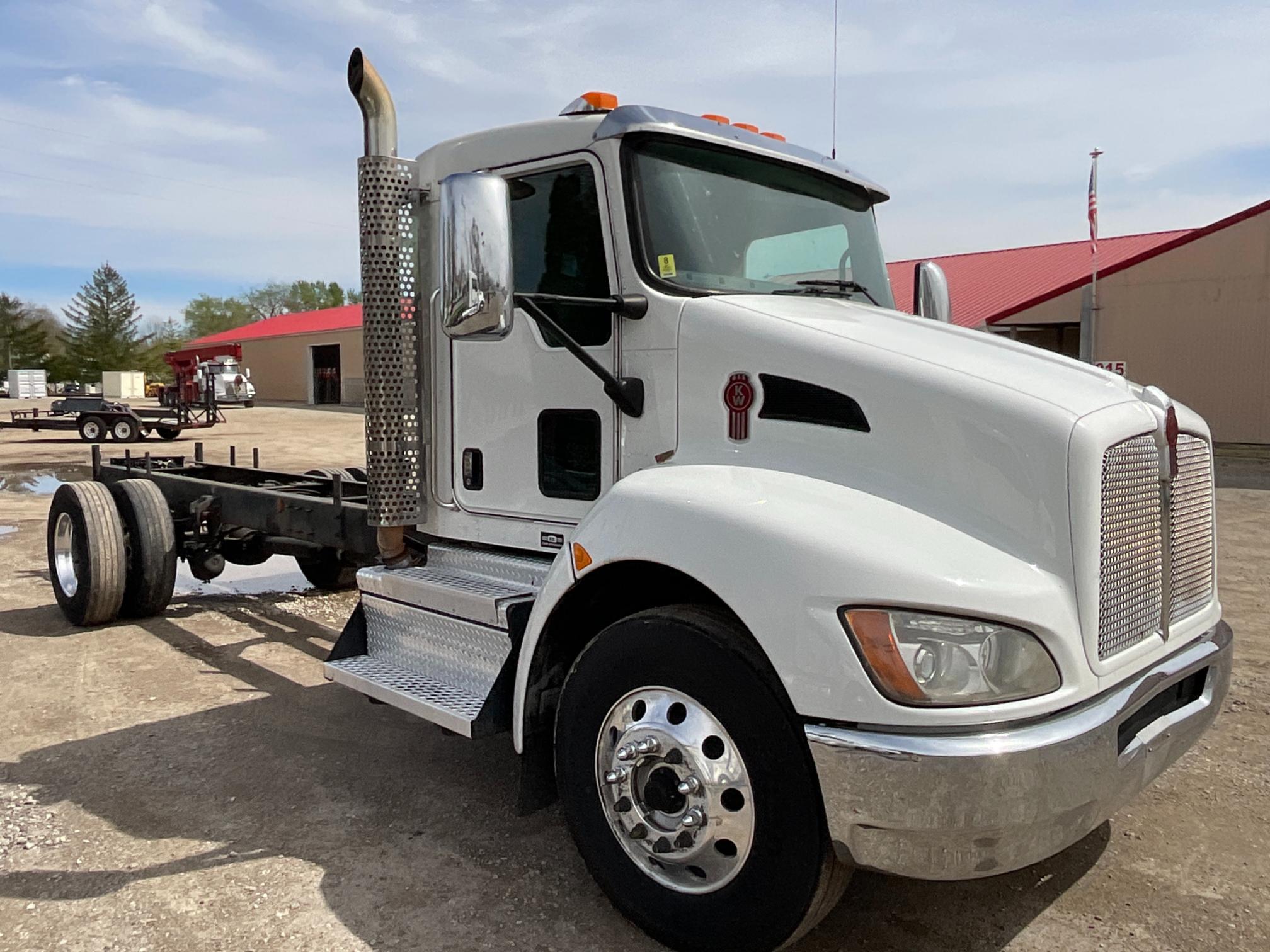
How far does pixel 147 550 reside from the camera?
638cm

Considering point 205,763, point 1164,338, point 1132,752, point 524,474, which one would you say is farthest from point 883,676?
point 1164,338

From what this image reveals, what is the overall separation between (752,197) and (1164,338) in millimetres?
21035

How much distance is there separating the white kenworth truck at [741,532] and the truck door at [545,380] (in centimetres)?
1

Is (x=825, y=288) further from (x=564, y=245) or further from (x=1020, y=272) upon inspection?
(x=1020, y=272)

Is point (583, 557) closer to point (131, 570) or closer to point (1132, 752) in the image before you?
point (1132, 752)

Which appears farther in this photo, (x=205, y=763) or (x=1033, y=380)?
(x=205, y=763)

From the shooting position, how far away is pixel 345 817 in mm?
3709

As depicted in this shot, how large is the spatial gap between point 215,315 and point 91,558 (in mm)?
97988

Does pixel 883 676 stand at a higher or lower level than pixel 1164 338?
lower

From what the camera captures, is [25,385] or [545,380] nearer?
[545,380]

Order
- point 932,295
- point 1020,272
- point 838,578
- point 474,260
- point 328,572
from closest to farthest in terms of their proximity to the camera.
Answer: point 838,578, point 474,260, point 932,295, point 328,572, point 1020,272

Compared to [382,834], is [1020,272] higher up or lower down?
higher up

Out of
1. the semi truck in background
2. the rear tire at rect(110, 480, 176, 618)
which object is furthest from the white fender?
the semi truck in background

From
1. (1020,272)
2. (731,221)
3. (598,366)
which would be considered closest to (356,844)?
(598,366)
